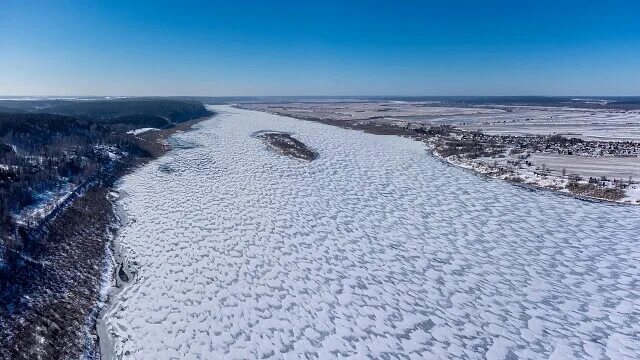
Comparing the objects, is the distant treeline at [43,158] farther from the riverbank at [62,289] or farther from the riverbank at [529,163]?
the riverbank at [529,163]

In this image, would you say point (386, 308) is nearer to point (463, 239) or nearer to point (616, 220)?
point (463, 239)

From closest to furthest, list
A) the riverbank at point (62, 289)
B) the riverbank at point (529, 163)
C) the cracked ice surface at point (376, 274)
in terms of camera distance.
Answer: the riverbank at point (62, 289), the cracked ice surface at point (376, 274), the riverbank at point (529, 163)

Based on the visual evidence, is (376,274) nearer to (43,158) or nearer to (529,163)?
(529,163)

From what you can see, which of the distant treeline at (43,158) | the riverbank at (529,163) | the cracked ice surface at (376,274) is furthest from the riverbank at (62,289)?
the riverbank at (529,163)

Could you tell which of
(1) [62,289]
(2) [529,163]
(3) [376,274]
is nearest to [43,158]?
(1) [62,289]

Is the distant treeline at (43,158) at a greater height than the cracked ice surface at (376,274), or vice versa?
the distant treeline at (43,158)

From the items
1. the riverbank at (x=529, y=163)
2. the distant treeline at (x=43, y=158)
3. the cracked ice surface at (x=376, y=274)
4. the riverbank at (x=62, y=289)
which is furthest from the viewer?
the riverbank at (x=529, y=163)

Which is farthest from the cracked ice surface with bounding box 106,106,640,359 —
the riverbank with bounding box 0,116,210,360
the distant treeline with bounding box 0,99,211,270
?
the distant treeline with bounding box 0,99,211,270
